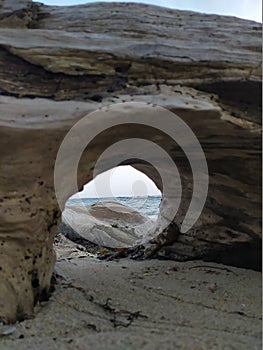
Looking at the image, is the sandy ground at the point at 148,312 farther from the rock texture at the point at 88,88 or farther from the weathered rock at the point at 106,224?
the weathered rock at the point at 106,224

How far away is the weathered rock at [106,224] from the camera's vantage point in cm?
675

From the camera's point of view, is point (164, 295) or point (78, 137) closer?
point (78, 137)

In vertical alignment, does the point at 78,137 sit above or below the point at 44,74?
below

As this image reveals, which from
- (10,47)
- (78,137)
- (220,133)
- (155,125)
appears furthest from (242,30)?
(10,47)

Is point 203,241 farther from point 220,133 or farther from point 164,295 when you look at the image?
point 220,133

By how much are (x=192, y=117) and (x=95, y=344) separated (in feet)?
4.94

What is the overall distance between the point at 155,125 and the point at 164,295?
1293 millimetres

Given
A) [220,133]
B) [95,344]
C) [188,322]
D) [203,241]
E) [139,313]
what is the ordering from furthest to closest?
[203,241] → [220,133] → [139,313] → [188,322] → [95,344]

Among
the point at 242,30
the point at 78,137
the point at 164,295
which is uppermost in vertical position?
the point at 242,30

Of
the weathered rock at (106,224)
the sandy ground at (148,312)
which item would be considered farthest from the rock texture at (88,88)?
the weathered rock at (106,224)

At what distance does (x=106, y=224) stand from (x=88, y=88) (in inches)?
234

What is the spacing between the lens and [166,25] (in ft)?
8.71

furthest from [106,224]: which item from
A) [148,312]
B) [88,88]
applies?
[88,88]

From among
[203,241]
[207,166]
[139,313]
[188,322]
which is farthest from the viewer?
[203,241]
